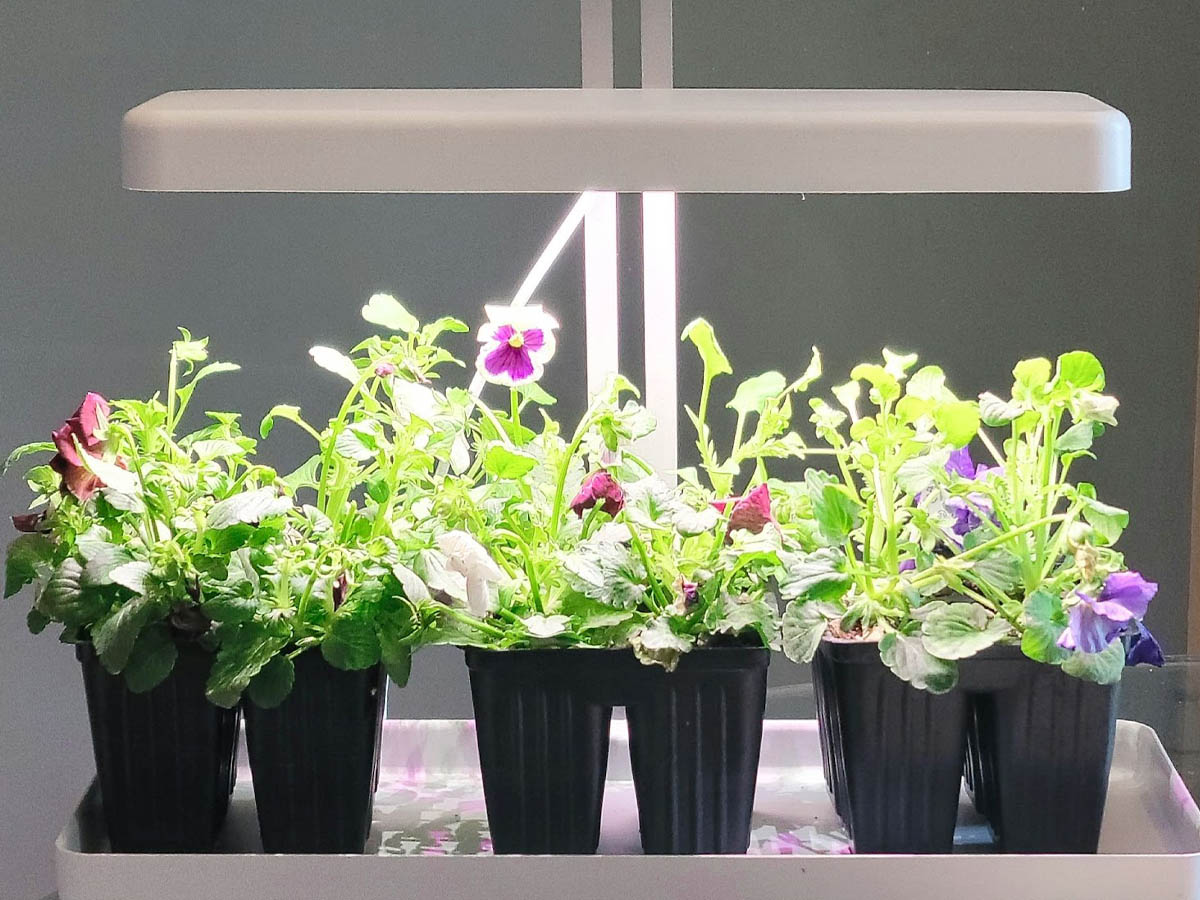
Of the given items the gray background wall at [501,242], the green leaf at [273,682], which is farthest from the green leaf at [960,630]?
the gray background wall at [501,242]

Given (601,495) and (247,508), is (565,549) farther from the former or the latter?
(247,508)

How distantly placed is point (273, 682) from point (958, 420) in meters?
0.40

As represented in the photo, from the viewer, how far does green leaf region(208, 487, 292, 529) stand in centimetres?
74

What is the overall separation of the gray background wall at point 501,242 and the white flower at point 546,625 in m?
0.82

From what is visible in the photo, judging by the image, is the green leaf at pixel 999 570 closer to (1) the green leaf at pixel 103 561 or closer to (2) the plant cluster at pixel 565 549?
(2) the plant cluster at pixel 565 549

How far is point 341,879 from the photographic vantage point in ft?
2.40

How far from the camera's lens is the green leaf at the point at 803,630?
28.9 inches

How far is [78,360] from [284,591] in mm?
830

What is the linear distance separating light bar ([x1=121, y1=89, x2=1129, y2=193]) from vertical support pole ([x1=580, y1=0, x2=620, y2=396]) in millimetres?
169

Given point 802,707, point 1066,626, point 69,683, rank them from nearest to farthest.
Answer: point 1066,626
point 802,707
point 69,683

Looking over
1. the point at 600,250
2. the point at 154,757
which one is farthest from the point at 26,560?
the point at 600,250

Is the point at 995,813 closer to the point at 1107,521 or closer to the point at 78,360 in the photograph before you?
the point at 1107,521

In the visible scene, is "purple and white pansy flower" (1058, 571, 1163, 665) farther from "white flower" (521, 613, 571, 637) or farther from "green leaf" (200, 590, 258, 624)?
"green leaf" (200, 590, 258, 624)

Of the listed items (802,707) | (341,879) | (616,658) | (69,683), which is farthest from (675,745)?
(69,683)
